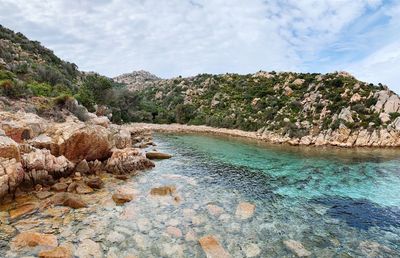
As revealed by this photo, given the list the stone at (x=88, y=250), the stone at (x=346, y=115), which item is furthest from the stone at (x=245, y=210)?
the stone at (x=346, y=115)

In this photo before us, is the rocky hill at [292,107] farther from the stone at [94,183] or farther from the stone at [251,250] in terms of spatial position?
the stone at [251,250]

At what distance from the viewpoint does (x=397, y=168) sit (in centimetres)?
2595

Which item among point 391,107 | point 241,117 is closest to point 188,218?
point 391,107

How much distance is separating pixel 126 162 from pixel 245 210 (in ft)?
32.5

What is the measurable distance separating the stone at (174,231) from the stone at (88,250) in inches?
110

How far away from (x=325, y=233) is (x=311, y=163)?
15913mm

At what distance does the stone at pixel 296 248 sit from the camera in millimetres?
10891

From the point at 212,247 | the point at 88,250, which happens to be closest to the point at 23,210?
the point at 88,250

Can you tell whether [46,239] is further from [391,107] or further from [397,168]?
[391,107]

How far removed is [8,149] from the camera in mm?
14375

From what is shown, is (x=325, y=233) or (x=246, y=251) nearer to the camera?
(x=246, y=251)

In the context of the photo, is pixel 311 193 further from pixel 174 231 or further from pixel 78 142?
pixel 78 142

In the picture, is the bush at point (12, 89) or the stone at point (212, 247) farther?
the bush at point (12, 89)

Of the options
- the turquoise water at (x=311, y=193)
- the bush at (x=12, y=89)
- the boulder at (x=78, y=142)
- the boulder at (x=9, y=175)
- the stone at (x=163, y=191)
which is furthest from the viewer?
the bush at (x=12, y=89)
